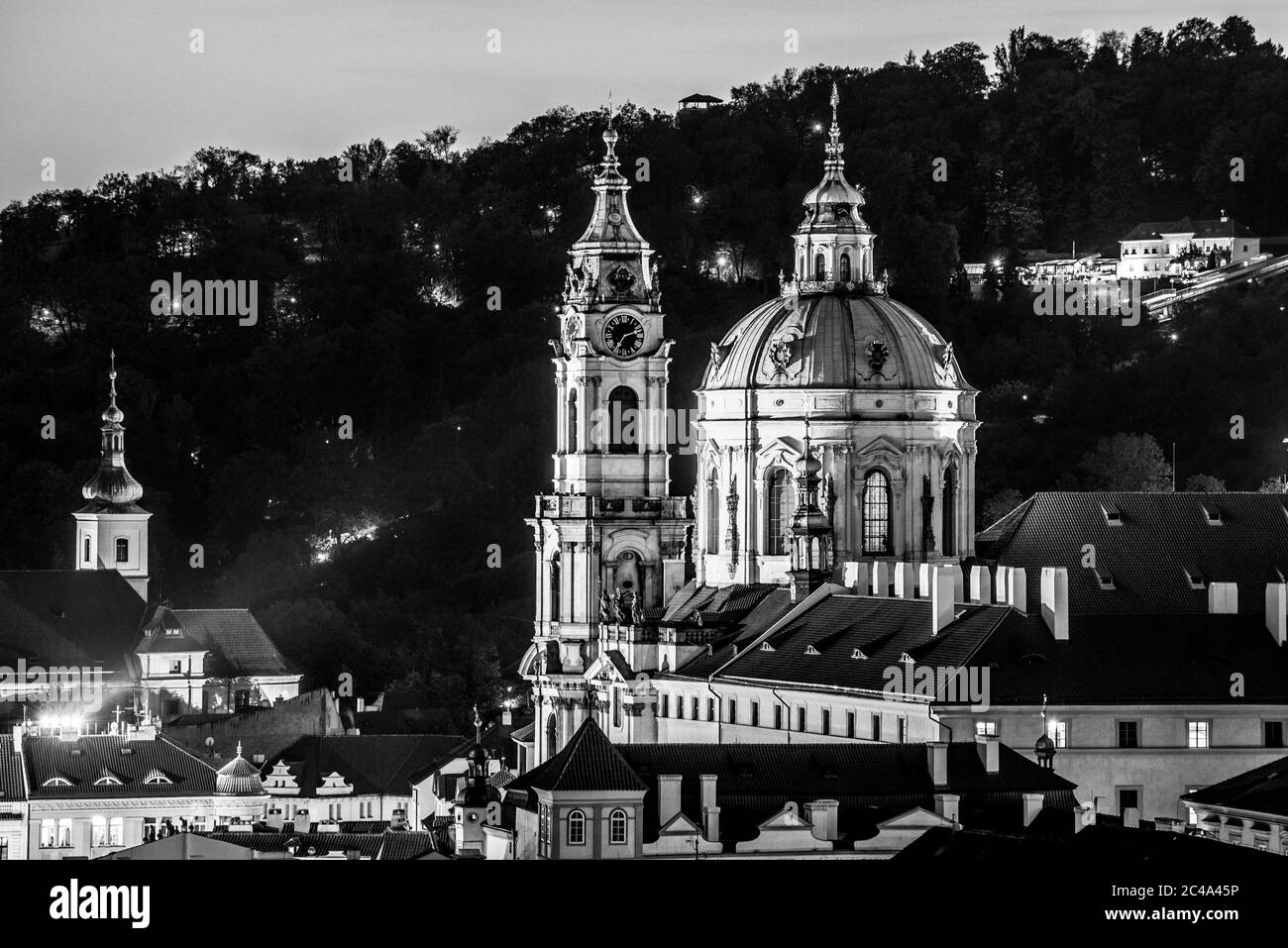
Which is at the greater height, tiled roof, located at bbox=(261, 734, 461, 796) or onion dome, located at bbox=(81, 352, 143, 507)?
onion dome, located at bbox=(81, 352, 143, 507)

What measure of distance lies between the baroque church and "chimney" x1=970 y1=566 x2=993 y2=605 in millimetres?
13877

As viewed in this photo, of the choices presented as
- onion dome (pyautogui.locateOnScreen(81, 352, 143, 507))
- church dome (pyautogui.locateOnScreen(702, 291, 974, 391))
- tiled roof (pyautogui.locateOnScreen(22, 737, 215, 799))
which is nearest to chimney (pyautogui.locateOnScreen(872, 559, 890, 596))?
church dome (pyautogui.locateOnScreen(702, 291, 974, 391))

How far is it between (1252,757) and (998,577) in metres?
12.7

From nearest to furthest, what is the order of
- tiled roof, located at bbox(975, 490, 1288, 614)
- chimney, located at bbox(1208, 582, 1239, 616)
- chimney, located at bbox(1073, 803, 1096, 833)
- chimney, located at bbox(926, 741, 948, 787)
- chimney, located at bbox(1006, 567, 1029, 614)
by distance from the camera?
chimney, located at bbox(1073, 803, 1096, 833) → chimney, located at bbox(926, 741, 948, 787) → chimney, located at bbox(1006, 567, 1029, 614) → chimney, located at bbox(1208, 582, 1239, 616) → tiled roof, located at bbox(975, 490, 1288, 614)

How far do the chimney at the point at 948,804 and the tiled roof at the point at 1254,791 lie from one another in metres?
5.65

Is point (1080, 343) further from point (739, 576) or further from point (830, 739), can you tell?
point (830, 739)

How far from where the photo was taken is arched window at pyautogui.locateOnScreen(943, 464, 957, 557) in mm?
134125

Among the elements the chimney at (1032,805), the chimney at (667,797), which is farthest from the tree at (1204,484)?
the chimney at (667,797)

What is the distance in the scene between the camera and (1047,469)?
17525 cm

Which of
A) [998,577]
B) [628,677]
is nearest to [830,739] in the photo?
[998,577]

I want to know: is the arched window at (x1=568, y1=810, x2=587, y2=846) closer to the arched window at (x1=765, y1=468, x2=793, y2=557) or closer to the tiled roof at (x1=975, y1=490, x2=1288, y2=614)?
the tiled roof at (x1=975, y1=490, x2=1288, y2=614)

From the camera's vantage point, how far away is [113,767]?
148 meters

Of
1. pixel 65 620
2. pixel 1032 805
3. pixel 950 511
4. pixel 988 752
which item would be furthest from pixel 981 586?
pixel 65 620

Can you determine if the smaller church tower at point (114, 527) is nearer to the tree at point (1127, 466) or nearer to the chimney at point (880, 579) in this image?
the tree at point (1127, 466)
